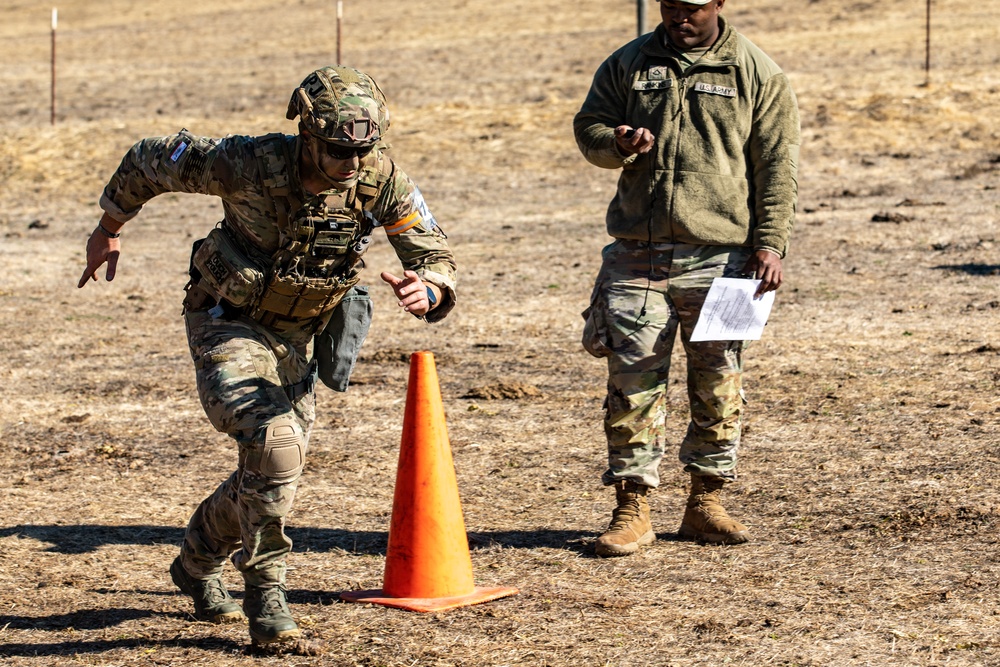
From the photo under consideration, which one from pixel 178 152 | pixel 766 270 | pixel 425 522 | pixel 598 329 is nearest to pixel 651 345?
pixel 598 329

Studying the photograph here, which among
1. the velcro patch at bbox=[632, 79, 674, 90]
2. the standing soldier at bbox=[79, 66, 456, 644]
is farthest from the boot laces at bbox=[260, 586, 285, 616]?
the velcro patch at bbox=[632, 79, 674, 90]

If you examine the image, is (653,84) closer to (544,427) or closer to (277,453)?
(277,453)

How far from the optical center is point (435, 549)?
544cm

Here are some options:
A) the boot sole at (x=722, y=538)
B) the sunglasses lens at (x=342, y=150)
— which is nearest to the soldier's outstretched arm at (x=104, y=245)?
the sunglasses lens at (x=342, y=150)

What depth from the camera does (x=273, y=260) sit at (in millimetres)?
4812

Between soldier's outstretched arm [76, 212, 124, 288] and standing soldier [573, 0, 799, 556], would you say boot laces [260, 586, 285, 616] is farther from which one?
standing soldier [573, 0, 799, 556]

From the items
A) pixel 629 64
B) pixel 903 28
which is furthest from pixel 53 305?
pixel 903 28

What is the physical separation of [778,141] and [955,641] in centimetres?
208

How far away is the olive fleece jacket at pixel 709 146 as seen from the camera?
588 cm

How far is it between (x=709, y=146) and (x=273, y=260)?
1.95 metres

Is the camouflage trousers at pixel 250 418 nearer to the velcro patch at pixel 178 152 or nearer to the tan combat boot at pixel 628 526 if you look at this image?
the velcro patch at pixel 178 152

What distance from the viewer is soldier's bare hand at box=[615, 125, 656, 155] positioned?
5645 millimetres

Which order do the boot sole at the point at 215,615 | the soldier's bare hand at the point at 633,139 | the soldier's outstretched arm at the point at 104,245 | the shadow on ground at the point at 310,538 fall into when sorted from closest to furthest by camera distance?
the soldier's outstretched arm at the point at 104,245
the boot sole at the point at 215,615
the soldier's bare hand at the point at 633,139
the shadow on ground at the point at 310,538

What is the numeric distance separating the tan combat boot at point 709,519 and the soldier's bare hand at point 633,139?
4.61 feet
